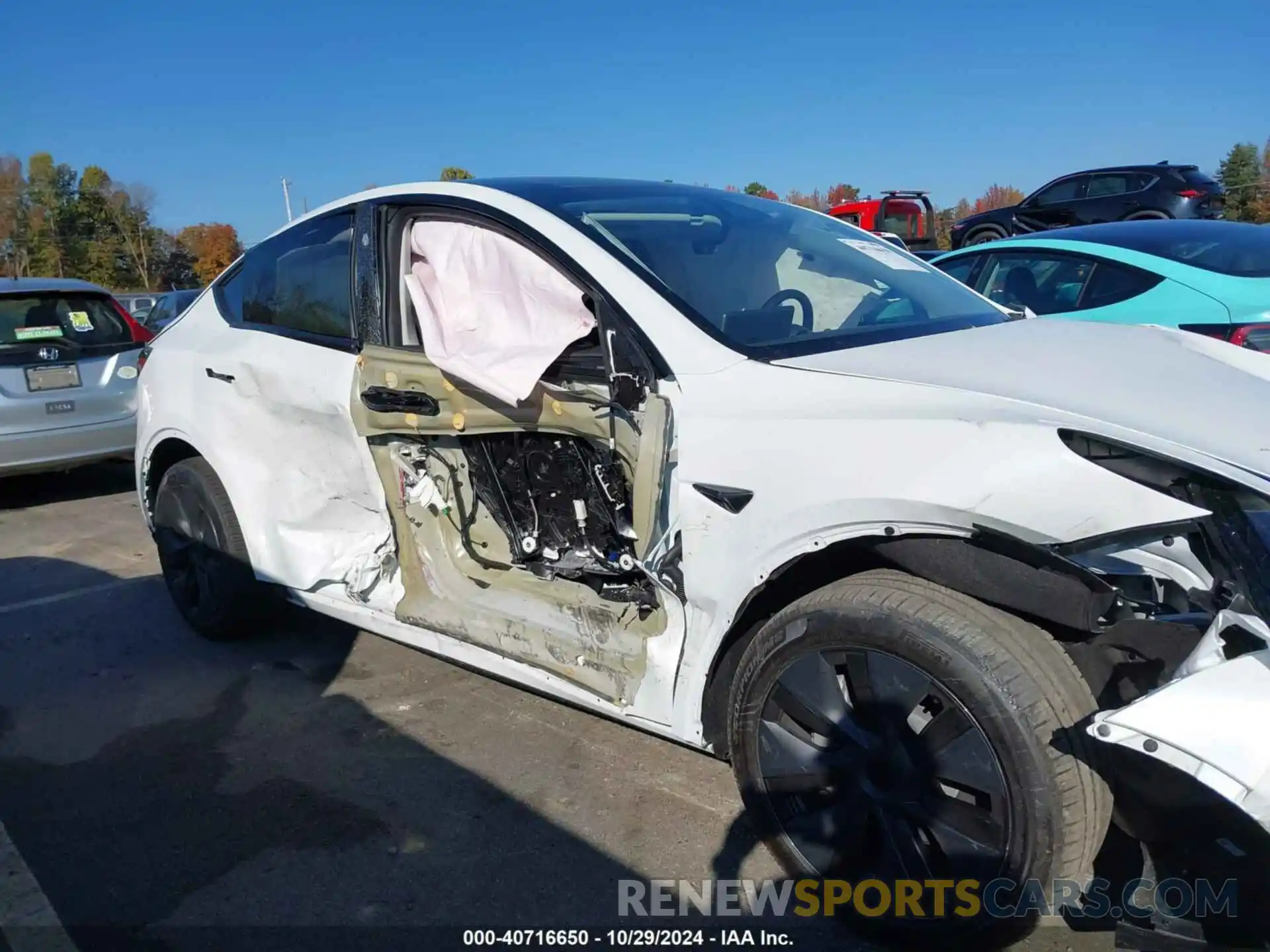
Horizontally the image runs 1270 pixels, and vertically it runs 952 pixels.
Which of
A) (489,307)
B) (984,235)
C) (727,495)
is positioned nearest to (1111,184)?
(984,235)

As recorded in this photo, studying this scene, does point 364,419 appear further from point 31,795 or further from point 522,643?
point 31,795

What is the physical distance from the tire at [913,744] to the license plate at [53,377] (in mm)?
5866

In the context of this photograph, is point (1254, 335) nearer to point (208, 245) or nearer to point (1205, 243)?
point (1205, 243)

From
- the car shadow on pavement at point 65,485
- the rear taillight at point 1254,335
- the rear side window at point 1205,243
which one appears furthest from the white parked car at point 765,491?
the car shadow on pavement at point 65,485

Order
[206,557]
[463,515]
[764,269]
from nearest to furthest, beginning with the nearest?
[764,269] → [463,515] → [206,557]

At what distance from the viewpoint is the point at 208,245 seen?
6638 centimetres

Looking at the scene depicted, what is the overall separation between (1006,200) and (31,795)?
59.6m

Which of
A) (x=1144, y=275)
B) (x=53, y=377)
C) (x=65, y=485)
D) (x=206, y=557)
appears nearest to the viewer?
(x=206, y=557)

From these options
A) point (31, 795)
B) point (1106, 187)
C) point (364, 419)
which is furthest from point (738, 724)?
point (1106, 187)

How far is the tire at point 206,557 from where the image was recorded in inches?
146

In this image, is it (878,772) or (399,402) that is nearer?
(878,772)

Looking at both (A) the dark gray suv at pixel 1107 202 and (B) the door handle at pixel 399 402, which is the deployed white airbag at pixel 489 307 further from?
(A) the dark gray suv at pixel 1107 202

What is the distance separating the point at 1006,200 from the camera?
54.9m

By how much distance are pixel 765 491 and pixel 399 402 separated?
133cm
